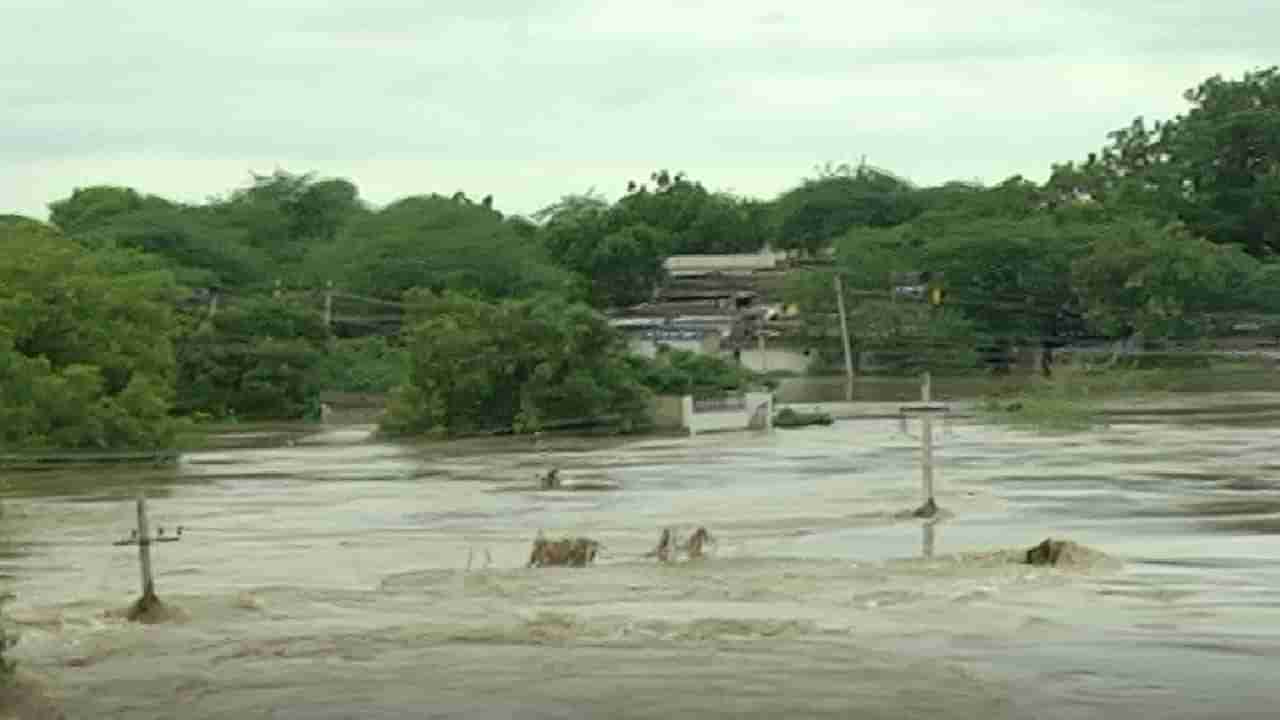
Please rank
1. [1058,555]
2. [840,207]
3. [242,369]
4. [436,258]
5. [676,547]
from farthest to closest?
[840,207]
[436,258]
[242,369]
[676,547]
[1058,555]

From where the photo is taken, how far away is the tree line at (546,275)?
4534 centimetres

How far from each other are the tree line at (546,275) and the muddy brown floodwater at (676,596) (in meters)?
8.29

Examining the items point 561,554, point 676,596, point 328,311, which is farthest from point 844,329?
point 676,596

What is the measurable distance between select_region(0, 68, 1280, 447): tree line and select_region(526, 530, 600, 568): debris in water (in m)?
21.9

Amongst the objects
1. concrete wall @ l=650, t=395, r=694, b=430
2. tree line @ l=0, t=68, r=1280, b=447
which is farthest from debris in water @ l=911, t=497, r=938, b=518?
concrete wall @ l=650, t=395, r=694, b=430

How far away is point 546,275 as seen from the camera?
3356 inches

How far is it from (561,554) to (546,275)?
64441mm

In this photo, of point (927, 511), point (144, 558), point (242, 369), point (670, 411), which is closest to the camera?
point (144, 558)

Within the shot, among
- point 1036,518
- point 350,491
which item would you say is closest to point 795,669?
point 1036,518

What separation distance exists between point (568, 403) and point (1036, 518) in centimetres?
2719

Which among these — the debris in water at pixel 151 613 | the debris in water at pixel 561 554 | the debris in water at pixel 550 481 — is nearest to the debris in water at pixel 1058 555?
the debris in water at pixel 561 554

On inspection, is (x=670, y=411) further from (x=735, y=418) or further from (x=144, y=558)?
(x=144, y=558)

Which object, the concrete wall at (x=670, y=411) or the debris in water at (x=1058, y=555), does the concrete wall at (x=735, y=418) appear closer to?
the concrete wall at (x=670, y=411)

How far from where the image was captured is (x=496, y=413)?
53.0 metres
